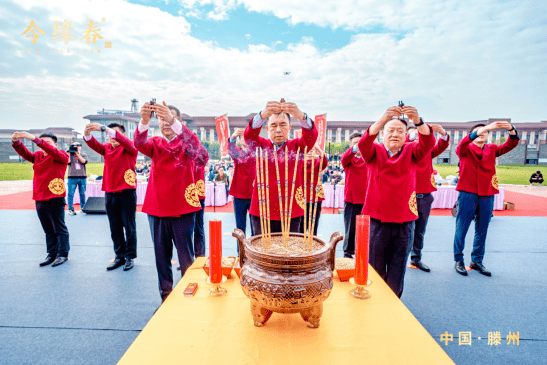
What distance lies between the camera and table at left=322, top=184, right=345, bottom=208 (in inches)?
286

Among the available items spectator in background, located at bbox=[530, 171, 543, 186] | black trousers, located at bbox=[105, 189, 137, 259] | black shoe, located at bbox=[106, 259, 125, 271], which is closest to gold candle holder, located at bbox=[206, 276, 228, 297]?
black trousers, located at bbox=[105, 189, 137, 259]

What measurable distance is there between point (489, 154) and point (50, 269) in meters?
5.25

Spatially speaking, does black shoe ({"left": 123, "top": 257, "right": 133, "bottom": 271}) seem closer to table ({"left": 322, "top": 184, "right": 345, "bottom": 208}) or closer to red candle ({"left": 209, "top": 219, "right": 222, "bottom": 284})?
red candle ({"left": 209, "top": 219, "right": 222, "bottom": 284})

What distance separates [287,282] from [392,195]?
4.55 ft

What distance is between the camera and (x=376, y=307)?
45.3 inches

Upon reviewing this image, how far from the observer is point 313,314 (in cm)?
99

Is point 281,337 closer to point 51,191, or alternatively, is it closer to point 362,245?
point 362,245

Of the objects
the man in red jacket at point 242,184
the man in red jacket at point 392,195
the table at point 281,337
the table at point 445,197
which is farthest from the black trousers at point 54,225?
the table at point 445,197

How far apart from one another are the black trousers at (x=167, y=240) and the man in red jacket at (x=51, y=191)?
6.26 ft

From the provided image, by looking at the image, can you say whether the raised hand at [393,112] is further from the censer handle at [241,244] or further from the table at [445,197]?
the table at [445,197]

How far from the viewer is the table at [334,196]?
7.25 metres

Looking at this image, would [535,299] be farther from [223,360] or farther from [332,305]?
[223,360]

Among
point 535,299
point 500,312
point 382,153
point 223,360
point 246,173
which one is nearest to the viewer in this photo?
point 223,360

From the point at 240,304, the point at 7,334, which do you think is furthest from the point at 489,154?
the point at 7,334
